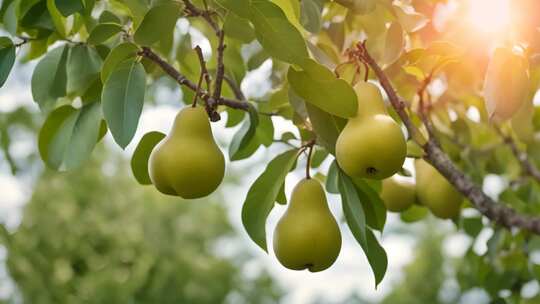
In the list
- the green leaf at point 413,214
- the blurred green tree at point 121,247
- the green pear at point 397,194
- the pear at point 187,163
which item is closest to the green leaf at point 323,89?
the pear at point 187,163

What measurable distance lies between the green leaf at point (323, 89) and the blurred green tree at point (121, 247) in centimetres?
628

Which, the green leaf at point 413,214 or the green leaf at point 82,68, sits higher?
the green leaf at point 82,68

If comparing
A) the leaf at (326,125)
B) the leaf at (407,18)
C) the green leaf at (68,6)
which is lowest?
the leaf at (407,18)

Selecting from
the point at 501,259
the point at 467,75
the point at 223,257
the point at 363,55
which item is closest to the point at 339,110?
the point at 363,55

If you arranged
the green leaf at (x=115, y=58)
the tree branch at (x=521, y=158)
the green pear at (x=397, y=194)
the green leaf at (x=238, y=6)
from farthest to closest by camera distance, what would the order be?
the tree branch at (x=521, y=158), the green pear at (x=397, y=194), the green leaf at (x=115, y=58), the green leaf at (x=238, y=6)

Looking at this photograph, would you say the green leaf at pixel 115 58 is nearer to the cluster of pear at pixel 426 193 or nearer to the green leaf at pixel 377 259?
the green leaf at pixel 377 259

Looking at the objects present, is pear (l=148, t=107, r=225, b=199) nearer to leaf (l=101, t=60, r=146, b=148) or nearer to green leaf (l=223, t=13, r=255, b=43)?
leaf (l=101, t=60, r=146, b=148)

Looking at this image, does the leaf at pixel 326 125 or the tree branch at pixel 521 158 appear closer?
the leaf at pixel 326 125

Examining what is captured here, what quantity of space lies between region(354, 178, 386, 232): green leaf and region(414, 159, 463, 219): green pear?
0.36 metres

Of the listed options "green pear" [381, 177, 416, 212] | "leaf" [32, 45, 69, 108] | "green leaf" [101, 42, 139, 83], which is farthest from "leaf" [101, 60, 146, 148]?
"green pear" [381, 177, 416, 212]

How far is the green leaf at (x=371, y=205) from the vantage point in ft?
3.47

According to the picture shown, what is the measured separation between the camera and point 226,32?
1.07 m

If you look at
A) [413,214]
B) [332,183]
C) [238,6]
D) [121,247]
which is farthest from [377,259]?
[121,247]

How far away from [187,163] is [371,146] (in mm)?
210
